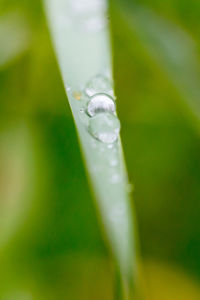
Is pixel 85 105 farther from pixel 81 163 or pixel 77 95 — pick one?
pixel 81 163

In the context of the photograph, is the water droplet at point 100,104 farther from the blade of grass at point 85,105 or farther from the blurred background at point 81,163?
the blurred background at point 81,163

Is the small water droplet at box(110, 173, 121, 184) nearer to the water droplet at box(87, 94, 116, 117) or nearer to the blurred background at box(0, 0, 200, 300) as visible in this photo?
the water droplet at box(87, 94, 116, 117)

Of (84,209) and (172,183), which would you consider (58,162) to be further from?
(172,183)

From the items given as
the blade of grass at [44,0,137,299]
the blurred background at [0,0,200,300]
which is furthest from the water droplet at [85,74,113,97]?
the blurred background at [0,0,200,300]

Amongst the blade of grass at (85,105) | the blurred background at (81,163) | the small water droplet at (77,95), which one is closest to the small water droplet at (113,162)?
the blade of grass at (85,105)

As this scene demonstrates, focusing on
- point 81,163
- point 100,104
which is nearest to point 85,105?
point 100,104

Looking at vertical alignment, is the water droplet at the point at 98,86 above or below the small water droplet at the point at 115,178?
above

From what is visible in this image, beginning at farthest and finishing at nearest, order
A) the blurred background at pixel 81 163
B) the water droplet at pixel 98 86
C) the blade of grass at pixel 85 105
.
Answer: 1. the blurred background at pixel 81 163
2. the water droplet at pixel 98 86
3. the blade of grass at pixel 85 105

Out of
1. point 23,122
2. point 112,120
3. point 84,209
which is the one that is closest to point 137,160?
point 84,209
